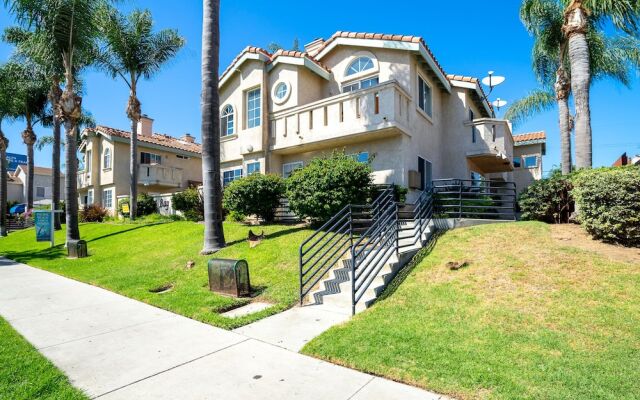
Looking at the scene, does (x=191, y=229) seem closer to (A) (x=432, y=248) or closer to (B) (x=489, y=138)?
(A) (x=432, y=248)

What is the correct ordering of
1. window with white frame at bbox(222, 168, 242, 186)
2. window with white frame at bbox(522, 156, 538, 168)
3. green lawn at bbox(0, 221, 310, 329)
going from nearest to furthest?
green lawn at bbox(0, 221, 310, 329), window with white frame at bbox(222, 168, 242, 186), window with white frame at bbox(522, 156, 538, 168)

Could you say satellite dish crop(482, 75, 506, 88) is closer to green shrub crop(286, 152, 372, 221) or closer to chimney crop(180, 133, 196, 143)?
green shrub crop(286, 152, 372, 221)

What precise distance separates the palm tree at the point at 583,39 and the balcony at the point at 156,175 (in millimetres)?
26901

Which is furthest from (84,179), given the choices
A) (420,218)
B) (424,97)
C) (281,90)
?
(420,218)

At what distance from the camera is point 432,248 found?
29.6ft

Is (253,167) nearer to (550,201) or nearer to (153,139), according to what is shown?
(550,201)

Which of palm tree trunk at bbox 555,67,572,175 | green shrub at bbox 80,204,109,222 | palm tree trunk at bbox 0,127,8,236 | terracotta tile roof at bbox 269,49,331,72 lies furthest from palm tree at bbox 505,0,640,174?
palm tree trunk at bbox 0,127,8,236

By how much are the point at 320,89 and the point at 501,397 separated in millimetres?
15640

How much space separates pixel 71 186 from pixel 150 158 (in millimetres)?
12558

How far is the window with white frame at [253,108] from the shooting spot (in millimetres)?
17500

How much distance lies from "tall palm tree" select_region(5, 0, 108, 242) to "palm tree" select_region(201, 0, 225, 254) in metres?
9.12

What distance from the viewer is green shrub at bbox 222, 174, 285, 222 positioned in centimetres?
1361

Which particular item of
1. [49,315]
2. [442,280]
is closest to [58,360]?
[49,315]

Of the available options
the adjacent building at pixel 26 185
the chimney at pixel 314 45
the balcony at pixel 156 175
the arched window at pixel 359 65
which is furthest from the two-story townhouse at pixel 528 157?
the adjacent building at pixel 26 185
